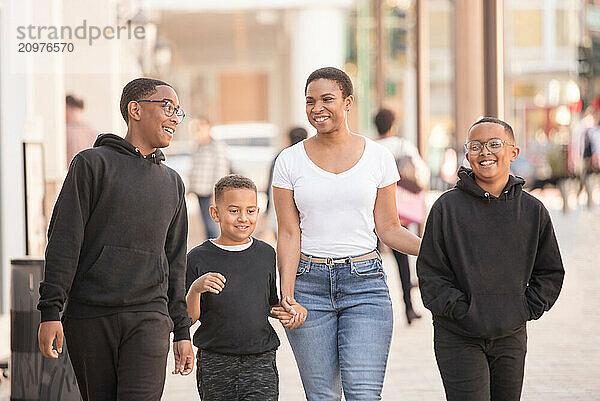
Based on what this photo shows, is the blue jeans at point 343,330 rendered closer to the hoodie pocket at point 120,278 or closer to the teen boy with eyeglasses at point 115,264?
the teen boy with eyeglasses at point 115,264

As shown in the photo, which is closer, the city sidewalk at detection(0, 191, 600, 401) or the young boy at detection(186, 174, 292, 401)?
the young boy at detection(186, 174, 292, 401)

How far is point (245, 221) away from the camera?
4762 millimetres

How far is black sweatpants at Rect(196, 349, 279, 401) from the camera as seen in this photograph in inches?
185

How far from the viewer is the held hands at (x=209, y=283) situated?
459 centimetres

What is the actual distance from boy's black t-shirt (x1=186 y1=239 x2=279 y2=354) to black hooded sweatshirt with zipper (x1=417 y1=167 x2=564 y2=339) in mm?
713

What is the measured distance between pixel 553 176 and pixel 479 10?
11414mm

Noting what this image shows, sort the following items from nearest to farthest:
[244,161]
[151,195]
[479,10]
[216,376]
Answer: [151,195] → [216,376] → [479,10] → [244,161]

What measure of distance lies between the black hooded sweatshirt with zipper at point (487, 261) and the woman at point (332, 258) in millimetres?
333

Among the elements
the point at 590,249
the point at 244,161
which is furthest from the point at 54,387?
the point at 244,161

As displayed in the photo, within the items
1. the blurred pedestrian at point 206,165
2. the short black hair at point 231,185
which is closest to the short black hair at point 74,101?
the blurred pedestrian at point 206,165

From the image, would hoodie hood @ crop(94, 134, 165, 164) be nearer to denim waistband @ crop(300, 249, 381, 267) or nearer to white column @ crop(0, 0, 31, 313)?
denim waistband @ crop(300, 249, 381, 267)

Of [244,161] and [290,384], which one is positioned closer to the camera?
[290,384]

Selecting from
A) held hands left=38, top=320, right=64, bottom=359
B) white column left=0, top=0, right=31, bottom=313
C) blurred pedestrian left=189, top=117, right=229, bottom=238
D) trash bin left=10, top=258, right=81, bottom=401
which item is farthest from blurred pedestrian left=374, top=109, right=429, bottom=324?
held hands left=38, top=320, right=64, bottom=359

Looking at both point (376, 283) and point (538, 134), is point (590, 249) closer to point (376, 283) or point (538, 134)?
point (376, 283)
